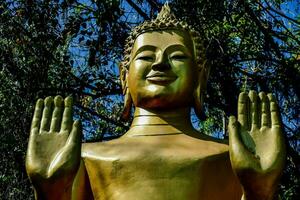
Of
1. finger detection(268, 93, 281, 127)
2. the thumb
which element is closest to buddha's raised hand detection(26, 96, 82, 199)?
the thumb

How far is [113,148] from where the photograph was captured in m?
5.86

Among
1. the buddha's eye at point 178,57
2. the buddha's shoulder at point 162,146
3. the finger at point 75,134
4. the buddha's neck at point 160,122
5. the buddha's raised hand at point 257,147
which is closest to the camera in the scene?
the buddha's raised hand at point 257,147

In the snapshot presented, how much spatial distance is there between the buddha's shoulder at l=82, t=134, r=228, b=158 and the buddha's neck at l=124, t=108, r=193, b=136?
0.06 m

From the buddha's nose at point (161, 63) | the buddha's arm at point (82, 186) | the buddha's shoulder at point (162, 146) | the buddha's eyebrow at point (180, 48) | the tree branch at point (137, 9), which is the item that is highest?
the tree branch at point (137, 9)

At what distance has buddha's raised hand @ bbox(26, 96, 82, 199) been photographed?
5.19m

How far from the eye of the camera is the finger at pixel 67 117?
5410 mm

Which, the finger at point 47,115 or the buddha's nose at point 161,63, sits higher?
the buddha's nose at point 161,63

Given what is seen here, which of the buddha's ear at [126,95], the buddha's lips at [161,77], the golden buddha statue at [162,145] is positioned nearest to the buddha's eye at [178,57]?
the golden buddha statue at [162,145]

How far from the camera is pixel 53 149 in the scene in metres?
5.32

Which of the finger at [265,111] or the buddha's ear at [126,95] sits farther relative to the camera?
the buddha's ear at [126,95]

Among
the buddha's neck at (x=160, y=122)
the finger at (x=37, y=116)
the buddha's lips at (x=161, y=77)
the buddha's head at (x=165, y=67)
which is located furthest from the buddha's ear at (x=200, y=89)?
Answer: the finger at (x=37, y=116)

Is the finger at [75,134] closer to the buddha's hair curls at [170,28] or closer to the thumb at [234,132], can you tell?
the thumb at [234,132]

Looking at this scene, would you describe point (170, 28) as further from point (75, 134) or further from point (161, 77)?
point (75, 134)

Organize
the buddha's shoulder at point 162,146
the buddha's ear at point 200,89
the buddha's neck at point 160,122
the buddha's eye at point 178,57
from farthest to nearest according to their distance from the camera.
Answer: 1. the buddha's ear at point 200,89
2. the buddha's eye at point 178,57
3. the buddha's neck at point 160,122
4. the buddha's shoulder at point 162,146
